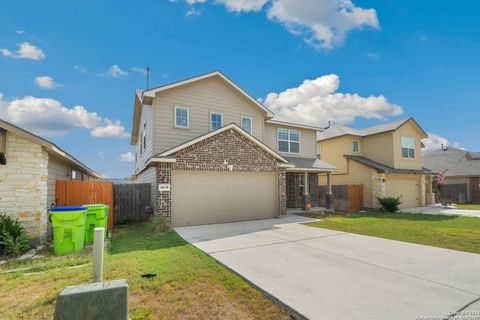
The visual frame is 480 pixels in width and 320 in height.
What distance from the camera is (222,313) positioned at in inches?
151

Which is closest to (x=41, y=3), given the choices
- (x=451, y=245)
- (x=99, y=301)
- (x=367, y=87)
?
(x=99, y=301)

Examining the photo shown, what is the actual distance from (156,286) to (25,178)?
6.35 m

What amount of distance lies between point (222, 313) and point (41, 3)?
39.2 ft

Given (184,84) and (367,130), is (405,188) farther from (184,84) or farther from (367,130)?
(184,84)

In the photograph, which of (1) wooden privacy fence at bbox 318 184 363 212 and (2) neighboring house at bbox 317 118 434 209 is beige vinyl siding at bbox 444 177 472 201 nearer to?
(2) neighboring house at bbox 317 118 434 209

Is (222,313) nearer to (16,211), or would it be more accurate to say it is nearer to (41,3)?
(16,211)

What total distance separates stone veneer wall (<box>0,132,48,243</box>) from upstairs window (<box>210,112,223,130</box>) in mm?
8231

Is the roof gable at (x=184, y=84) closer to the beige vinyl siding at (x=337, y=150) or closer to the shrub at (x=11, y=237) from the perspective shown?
the shrub at (x=11, y=237)

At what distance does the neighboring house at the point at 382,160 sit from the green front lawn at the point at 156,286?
1711 centimetres

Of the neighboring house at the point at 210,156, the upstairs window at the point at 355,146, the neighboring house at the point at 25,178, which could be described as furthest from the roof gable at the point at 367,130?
the neighboring house at the point at 25,178

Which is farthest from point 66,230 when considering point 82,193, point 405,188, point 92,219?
point 405,188

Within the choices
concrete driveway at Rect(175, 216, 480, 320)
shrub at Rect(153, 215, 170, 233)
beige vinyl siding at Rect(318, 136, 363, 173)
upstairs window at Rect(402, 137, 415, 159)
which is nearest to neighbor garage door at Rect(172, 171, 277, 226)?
shrub at Rect(153, 215, 170, 233)

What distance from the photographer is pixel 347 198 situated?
19.0m

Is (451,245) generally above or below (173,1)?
below
